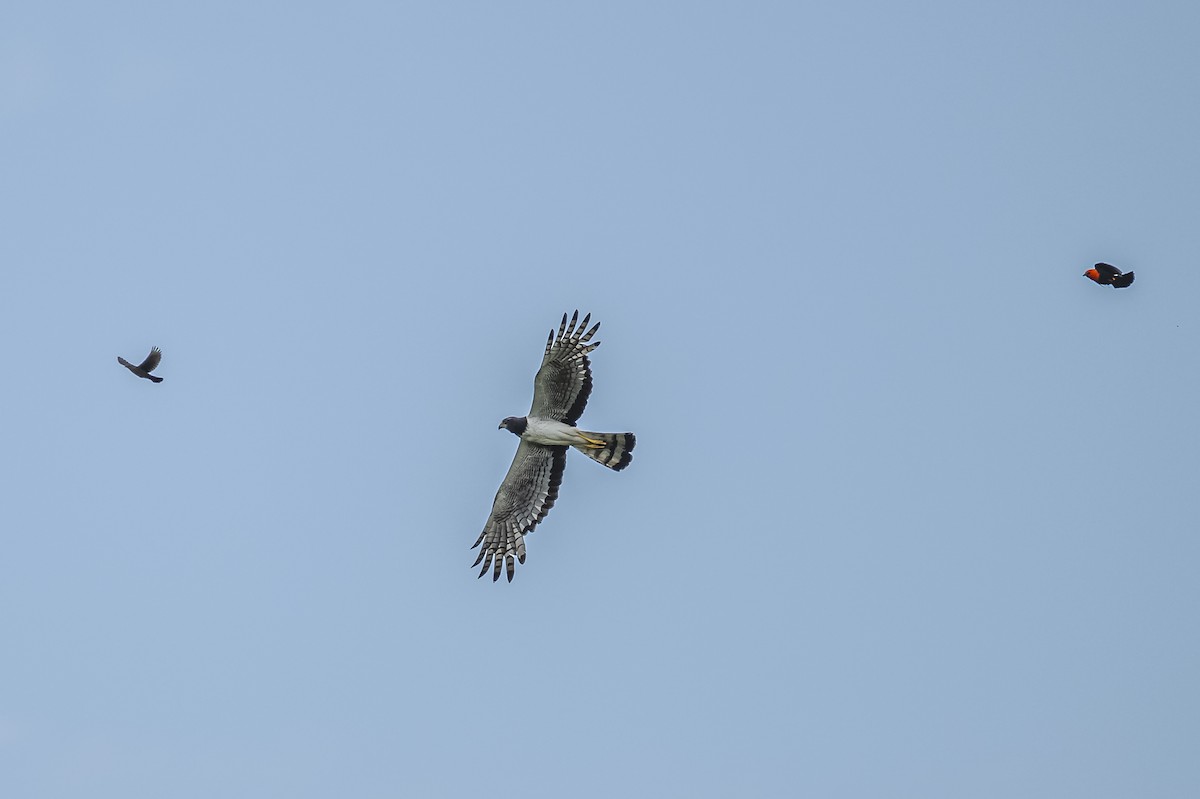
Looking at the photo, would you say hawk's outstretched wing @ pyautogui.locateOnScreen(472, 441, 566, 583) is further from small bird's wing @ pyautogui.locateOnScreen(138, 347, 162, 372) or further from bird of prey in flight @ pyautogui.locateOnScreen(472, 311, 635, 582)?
small bird's wing @ pyautogui.locateOnScreen(138, 347, 162, 372)

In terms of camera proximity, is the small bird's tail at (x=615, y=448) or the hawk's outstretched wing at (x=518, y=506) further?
the hawk's outstretched wing at (x=518, y=506)

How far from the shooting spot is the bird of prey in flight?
97.3 feet

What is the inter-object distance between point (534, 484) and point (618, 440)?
2049mm

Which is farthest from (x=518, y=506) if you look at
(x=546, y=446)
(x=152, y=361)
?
(x=152, y=361)

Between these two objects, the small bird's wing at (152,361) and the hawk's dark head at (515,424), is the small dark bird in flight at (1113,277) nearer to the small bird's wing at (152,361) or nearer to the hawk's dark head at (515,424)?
the hawk's dark head at (515,424)

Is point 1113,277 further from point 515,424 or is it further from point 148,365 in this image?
point 148,365

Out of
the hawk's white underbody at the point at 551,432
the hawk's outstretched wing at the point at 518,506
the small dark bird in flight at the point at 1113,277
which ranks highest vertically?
the small dark bird in flight at the point at 1113,277

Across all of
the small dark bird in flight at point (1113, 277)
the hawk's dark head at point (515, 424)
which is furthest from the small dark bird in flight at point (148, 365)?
the small dark bird in flight at point (1113, 277)

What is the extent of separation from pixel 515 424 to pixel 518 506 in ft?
6.28

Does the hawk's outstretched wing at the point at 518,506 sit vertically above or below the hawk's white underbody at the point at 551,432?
below

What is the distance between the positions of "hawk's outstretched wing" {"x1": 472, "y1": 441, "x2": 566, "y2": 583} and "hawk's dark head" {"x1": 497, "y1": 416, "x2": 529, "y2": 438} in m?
0.87

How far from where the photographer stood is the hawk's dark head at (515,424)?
30125 millimetres

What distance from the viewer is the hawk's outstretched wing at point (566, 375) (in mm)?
29609

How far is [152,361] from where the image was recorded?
107ft
